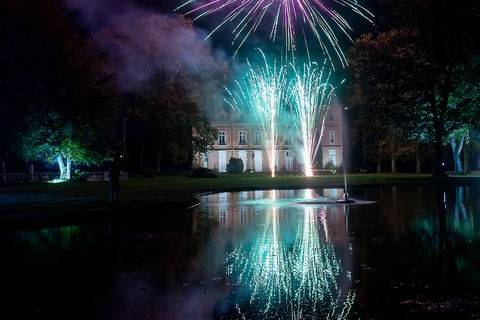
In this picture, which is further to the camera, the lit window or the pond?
the lit window

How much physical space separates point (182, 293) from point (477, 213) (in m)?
13.2

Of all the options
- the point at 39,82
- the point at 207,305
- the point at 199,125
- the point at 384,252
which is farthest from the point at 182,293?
the point at 199,125

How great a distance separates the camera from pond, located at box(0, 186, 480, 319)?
7.51m

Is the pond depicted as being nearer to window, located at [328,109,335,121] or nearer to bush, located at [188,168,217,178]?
bush, located at [188,168,217,178]

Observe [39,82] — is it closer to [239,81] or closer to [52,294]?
[239,81]

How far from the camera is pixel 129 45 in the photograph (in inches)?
2270

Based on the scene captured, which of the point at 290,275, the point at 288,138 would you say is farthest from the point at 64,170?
the point at 290,275

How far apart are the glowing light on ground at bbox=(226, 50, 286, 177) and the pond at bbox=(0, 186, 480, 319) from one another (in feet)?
151

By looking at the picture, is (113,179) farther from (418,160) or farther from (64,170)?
(418,160)

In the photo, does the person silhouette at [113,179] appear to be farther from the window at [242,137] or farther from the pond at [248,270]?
the window at [242,137]

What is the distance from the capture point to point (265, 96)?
63.1 meters

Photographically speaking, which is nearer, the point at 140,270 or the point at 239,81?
the point at 140,270

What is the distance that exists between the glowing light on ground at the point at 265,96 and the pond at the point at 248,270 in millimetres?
46057

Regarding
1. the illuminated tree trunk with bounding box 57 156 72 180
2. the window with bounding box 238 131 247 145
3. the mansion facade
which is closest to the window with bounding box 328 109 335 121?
the mansion facade
